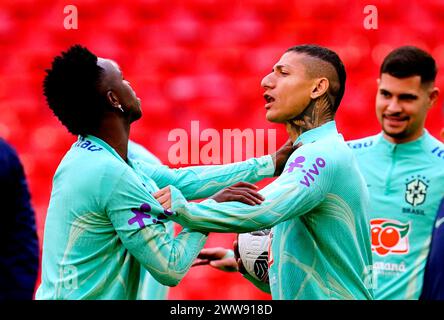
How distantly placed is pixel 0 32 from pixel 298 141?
232 inches

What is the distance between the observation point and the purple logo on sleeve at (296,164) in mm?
3809

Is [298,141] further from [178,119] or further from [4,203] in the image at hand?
[178,119]

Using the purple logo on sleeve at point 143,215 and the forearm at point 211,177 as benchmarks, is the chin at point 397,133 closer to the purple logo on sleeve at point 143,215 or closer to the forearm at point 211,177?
the forearm at point 211,177

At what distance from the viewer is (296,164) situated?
3818 millimetres

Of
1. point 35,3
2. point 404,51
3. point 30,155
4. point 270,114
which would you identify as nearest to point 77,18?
point 35,3

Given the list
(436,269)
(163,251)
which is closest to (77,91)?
(163,251)

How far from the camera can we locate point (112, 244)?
3.77 metres

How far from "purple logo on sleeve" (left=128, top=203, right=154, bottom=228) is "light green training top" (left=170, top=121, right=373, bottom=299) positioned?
10 cm

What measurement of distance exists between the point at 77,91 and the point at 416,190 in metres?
2.31

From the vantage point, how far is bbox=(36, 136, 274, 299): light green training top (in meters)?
3.72

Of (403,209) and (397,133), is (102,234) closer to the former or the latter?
(403,209)

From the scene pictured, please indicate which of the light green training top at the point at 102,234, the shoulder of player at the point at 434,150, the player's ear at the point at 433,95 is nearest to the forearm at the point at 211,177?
the light green training top at the point at 102,234

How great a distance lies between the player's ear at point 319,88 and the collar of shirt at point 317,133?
0.42ft

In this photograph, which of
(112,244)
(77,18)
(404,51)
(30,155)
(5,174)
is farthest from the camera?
(77,18)
